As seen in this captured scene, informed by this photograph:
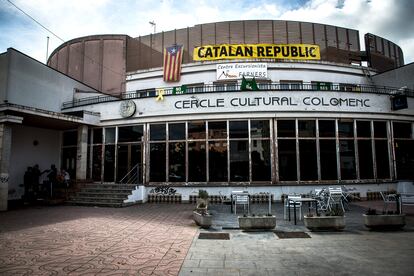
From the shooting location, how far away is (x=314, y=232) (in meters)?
7.70

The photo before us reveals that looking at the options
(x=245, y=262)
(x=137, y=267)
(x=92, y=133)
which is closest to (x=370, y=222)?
(x=245, y=262)

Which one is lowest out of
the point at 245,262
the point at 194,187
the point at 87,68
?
the point at 245,262

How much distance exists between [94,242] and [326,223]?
6132 mm

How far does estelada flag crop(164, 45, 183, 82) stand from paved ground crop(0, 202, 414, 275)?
40.3 ft

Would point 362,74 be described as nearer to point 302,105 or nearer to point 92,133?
point 302,105

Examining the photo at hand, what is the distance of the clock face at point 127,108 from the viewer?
1535 cm

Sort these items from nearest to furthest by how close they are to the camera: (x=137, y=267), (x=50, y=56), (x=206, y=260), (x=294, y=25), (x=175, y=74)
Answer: (x=137, y=267) → (x=206, y=260) → (x=175, y=74) → (x=294, y=25) → (x=50, y=56)

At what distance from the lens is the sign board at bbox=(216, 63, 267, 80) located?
1844 centimetres

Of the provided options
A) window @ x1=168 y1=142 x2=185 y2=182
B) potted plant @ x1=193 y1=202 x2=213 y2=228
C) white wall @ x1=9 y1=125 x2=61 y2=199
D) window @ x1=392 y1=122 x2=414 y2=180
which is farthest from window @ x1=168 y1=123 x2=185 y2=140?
window @ x1=392 y1=122 x2=414 y2=180

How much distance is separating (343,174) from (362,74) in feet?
32.2

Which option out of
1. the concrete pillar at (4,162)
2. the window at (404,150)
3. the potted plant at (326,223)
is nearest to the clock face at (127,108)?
the concrete pillar at (4,162)

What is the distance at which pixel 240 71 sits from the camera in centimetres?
1856

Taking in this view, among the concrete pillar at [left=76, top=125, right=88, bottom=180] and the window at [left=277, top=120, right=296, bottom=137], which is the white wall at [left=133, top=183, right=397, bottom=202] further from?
the concrete pillar at [left=76, top=125, right=88, bottom=180]

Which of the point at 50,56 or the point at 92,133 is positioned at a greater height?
the point at 50,56
